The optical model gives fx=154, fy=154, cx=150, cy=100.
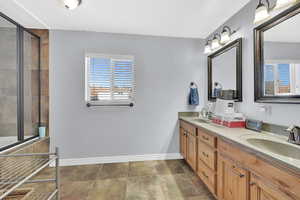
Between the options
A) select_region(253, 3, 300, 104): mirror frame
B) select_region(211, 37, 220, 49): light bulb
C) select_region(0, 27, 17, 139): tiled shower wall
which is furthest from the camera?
select_region(211, 37, 220, 49): light bulb

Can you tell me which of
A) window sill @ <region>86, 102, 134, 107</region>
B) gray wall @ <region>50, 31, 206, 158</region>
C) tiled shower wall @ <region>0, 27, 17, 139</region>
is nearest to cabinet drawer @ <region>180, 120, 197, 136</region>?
gray wall @ <region>50, 31, 206, 158</region>

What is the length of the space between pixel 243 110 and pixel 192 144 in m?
0.84

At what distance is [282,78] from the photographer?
4.89 feet

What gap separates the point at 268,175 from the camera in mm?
1004

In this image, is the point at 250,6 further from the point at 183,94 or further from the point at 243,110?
the point at 183,94

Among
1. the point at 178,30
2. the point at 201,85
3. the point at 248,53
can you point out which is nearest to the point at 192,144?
the point at 201,85

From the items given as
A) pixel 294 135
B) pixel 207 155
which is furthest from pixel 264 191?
pixel 207 155

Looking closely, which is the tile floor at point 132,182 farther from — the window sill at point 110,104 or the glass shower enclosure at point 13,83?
the window sill at point 110,104

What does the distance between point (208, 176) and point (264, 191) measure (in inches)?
32.3

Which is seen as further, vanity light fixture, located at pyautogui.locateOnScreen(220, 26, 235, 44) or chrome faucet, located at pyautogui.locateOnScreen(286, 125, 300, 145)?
vanity light fixture, located at pyautogui.locateOnScreen(220, 26, 235, 44)

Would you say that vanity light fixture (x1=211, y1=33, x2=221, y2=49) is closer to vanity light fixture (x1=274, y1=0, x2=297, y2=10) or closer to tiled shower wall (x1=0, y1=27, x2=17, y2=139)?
vanity light fixture (x1=274, y1=0, x2=297, y2=10)

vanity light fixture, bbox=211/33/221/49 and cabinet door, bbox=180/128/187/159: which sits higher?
vanity light fixture, bbox=211/33/221/49

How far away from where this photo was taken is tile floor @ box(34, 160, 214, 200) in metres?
1.87

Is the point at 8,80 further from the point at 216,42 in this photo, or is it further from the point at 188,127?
the point at 216,42
